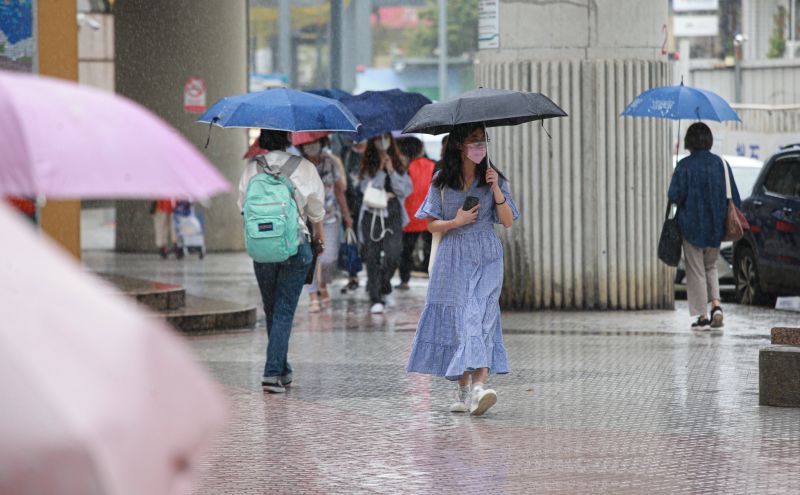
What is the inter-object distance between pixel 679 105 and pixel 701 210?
971 millimetres

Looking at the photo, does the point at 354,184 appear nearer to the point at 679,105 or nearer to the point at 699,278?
the point at 679,105

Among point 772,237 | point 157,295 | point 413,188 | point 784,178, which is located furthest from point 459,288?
point 413,188

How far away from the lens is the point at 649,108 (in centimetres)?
1287

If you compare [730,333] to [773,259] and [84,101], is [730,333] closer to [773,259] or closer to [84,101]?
[773,259]

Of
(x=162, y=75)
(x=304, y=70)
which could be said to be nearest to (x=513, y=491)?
(x=162, y=75)

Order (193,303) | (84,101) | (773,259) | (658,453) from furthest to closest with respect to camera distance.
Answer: (773,259) < (193,303) < (658,453) < (84,101)

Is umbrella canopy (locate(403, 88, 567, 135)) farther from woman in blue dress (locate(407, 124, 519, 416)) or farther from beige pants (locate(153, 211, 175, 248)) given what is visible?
beige pants (locate(153, 211, 175, 248))

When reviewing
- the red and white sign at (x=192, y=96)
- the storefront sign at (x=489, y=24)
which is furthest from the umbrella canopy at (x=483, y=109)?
the red and white sign at (x=192, y=96)

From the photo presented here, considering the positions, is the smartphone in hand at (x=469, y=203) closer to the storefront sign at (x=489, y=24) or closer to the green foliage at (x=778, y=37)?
the storefront sign at (x=489, y=24)

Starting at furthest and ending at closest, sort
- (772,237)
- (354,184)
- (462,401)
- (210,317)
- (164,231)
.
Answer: (164,231) < (354,184) < (772,237) < (210,317) < (462,401)

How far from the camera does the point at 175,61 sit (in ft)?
72.9

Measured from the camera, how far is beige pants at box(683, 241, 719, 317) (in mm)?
12547

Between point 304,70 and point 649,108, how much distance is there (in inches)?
2470

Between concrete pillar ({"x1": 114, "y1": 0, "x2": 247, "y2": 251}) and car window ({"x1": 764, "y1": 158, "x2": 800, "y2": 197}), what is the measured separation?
30.9ft
